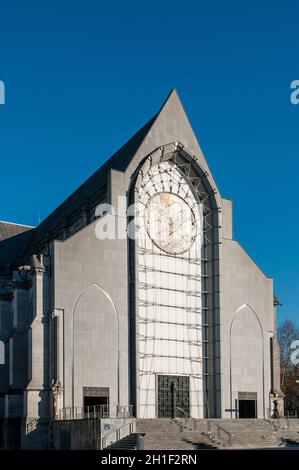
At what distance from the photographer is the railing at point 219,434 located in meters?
37.8

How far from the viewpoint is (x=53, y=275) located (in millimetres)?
42250

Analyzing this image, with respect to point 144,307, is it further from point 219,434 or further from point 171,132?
point 171,132

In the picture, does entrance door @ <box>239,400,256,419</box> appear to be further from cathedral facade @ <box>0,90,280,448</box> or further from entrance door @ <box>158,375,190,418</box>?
entrance door @ <box>158,375,190,418</box>

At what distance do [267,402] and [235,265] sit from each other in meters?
10.2

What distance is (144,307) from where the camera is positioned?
1820 inches

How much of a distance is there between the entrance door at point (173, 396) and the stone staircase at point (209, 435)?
553cm

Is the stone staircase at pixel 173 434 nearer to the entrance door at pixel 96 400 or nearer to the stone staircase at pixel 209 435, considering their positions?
the stone staircase at pixel 209 435

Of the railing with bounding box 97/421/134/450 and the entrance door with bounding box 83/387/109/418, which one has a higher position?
the entrance door with bounding box 83/387/109/418

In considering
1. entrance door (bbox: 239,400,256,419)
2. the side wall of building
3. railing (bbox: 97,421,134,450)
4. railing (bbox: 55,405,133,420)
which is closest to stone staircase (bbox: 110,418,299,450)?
railing (bbox: 97,421,134,450)

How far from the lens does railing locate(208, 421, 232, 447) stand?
37.8 metres

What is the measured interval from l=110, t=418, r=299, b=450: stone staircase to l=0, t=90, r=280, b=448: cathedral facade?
5.26 m

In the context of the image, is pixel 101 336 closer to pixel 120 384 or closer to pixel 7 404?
A: pixel 120 384

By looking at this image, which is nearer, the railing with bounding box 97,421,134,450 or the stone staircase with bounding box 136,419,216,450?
the railing with bounding box 97,421,134,450

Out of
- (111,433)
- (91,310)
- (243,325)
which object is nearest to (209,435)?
(111,433)
